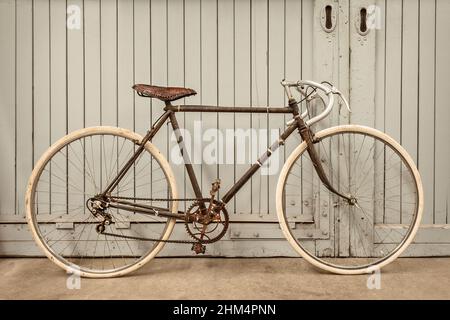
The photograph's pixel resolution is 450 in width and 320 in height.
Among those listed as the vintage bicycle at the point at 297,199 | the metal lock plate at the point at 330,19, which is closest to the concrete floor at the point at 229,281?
the vintage bicycle at the point at 297,199

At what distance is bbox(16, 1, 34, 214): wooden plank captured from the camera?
10.9 ft

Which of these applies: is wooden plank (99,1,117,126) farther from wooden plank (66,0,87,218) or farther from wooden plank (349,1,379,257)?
wooden plank (349,1,379,257)

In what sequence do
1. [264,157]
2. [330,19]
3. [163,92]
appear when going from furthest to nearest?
[330,19]
[264,157]
[163,92]

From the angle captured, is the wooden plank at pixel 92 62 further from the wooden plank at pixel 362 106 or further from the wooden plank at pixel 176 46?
the wooden plank at pixel 362 106

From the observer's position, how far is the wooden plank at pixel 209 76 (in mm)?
3348

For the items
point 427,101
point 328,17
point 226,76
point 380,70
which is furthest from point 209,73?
point 427,101

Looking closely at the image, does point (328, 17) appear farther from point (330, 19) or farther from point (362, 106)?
point (362, 106)

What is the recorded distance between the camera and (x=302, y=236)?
3371 mm

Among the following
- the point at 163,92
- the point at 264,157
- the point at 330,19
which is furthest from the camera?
the point at 330,19

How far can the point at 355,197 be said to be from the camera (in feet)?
10.9

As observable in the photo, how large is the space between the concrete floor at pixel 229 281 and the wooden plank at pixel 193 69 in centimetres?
73

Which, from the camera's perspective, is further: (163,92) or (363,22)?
(363,22)

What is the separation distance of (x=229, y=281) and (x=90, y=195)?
3.70ft

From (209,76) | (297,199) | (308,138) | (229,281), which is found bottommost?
(229,281)
